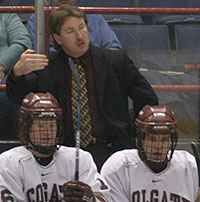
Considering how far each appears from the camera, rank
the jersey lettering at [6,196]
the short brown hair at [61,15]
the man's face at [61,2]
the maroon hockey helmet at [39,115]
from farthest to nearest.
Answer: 1. the man's face at [61,2]
2. the short brown hair at [61,15]
3. the maroon hockey helmet at [39,115]
4. the jersey lettering at [6,196]

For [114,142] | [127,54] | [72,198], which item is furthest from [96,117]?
[72,198]

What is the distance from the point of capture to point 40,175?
2.77m

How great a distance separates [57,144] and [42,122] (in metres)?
0.20

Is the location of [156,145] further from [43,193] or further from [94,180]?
[43,193]

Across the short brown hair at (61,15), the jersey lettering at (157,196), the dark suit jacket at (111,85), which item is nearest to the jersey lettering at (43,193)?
the jersey lettering at (157,196)

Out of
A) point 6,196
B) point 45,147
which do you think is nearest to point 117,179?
point 45,147

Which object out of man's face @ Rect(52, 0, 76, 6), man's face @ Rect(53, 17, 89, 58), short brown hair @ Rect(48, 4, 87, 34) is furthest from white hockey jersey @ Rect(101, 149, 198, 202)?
man's face @ Rect(52, 0, 76, 6)

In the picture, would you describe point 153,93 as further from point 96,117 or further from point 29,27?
point 29,27

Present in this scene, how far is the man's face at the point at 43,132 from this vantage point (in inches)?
108

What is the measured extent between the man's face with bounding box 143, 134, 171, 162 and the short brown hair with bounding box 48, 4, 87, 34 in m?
0.67

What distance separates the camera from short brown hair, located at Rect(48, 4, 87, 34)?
3045mm

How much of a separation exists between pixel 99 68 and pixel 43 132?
1.68 ft

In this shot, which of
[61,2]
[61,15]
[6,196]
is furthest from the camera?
[61,2]

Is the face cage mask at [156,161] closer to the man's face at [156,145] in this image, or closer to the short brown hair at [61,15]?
the man's face at [156,145]
